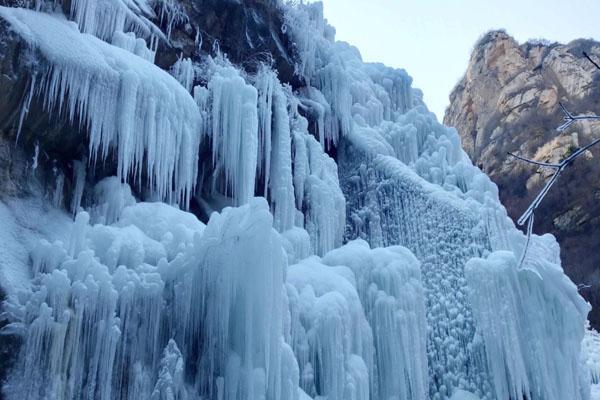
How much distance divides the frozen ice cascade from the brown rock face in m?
12.8

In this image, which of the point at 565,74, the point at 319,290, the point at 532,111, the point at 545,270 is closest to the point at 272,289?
the point at 319,290

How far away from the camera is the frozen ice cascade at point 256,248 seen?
609 centimetres

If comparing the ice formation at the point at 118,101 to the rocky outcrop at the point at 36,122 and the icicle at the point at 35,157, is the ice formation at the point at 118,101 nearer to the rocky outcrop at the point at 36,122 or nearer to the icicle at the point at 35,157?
the rocky outcrop at the point at 36,122

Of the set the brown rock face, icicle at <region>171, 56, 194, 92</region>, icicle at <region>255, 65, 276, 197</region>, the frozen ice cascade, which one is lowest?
the frozen ice cascade

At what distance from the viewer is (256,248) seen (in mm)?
6301

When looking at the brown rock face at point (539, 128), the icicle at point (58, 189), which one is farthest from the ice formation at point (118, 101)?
the brown rock face at point (539, 128)

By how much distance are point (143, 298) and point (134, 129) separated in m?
2.29

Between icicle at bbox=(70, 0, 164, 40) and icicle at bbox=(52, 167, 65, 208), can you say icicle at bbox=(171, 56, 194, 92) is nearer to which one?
icicle at bbox=(70, 0, 164, 40)

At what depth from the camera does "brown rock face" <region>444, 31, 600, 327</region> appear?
24.3 meters

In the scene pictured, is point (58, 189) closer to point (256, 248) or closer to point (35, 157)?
point (35, 157)

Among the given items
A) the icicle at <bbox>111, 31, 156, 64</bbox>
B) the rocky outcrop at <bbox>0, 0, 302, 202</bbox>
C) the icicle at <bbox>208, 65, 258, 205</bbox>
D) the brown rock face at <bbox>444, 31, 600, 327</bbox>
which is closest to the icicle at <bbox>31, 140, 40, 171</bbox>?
the rocky outcrop at <bbox>0, 0, 302, 202</bbox>

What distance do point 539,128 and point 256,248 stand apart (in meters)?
26.2

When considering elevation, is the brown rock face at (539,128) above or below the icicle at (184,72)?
above

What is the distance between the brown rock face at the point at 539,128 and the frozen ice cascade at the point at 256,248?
1278 cm
